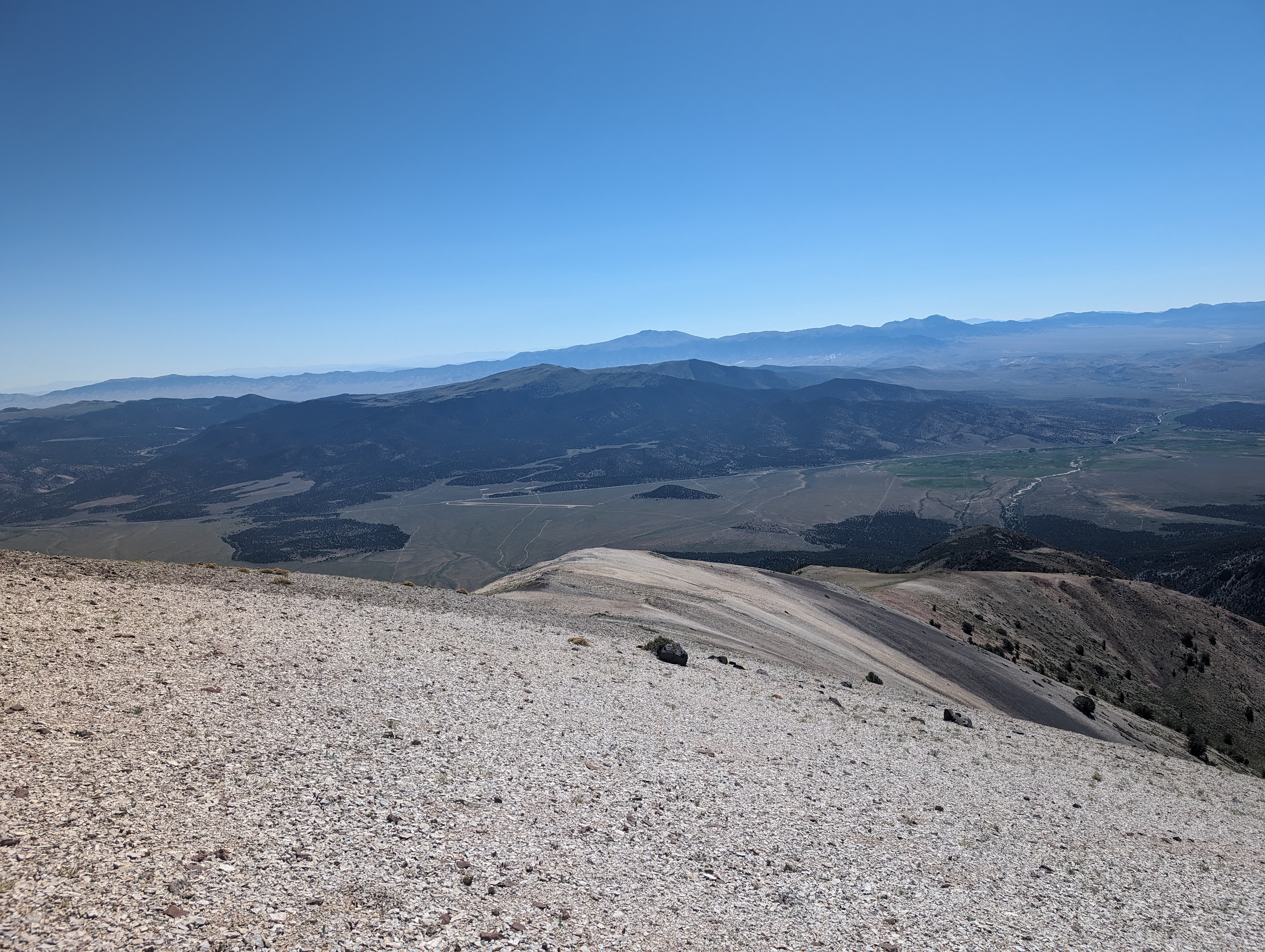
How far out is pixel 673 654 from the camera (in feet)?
76.5

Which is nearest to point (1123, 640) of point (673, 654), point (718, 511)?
point (673, 654)

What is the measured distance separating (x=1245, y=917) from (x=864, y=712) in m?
10.1

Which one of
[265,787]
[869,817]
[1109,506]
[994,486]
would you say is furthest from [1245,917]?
[994,486]

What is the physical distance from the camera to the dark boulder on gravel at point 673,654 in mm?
23266

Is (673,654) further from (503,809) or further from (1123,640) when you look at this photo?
(1123,640)

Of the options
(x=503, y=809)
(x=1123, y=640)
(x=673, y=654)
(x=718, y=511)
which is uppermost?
(x=503, y=809)

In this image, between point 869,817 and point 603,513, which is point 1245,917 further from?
point 603,513

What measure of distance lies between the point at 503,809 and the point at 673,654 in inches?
501

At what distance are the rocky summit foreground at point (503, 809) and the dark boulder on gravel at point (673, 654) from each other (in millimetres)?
1763

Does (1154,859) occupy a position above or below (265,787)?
below

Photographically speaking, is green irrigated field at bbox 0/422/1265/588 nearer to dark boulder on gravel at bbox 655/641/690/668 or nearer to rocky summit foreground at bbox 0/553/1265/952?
dark boulder on gravel at bbox 655/641/690/668

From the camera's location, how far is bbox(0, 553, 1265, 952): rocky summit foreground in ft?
27.0

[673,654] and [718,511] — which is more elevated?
[673,654]

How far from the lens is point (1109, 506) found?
134 metres
